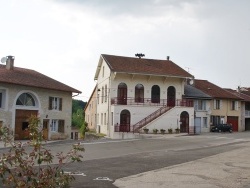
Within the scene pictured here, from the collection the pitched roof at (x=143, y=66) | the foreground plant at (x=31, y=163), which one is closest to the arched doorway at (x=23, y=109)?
the pitched roof at (x=143, y=66)

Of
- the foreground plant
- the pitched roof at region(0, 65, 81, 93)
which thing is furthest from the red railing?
the foreground plant

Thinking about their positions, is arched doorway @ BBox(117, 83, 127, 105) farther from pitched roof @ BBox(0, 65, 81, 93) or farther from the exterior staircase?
pitched roof @ BBox(0, 65, 81, 93)

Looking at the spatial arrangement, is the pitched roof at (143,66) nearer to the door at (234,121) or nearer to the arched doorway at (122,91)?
the arched doorway at (122,91)

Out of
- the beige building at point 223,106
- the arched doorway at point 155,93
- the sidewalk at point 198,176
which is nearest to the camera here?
the sidewalk at point 198,176

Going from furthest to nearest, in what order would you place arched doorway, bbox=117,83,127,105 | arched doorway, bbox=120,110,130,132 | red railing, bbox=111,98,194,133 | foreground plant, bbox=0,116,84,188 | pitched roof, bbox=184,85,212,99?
pitched roof, bbox=184,85,212,99, arched doorway, bbox=117,83,127,105, arched doorway, bbox=120,110,130,132, red railing, bbox=111,98,194,133, foreground plant, bbox=0,116,84,188

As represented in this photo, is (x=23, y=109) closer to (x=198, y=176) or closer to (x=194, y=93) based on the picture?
(x=198, y=176)

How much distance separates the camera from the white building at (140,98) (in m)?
44.5

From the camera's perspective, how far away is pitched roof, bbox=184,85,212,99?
167 ft

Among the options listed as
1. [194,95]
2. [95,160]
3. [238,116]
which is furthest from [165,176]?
[238,116]

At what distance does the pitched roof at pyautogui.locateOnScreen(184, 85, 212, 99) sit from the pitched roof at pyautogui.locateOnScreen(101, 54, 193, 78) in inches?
128

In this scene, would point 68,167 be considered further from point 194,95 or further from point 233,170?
point 194,95

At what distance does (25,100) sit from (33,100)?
36.0 inches

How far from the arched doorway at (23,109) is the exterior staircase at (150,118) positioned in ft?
40.7

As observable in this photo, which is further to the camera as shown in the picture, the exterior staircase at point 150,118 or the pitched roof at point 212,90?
the pitched roof at point 212,90
